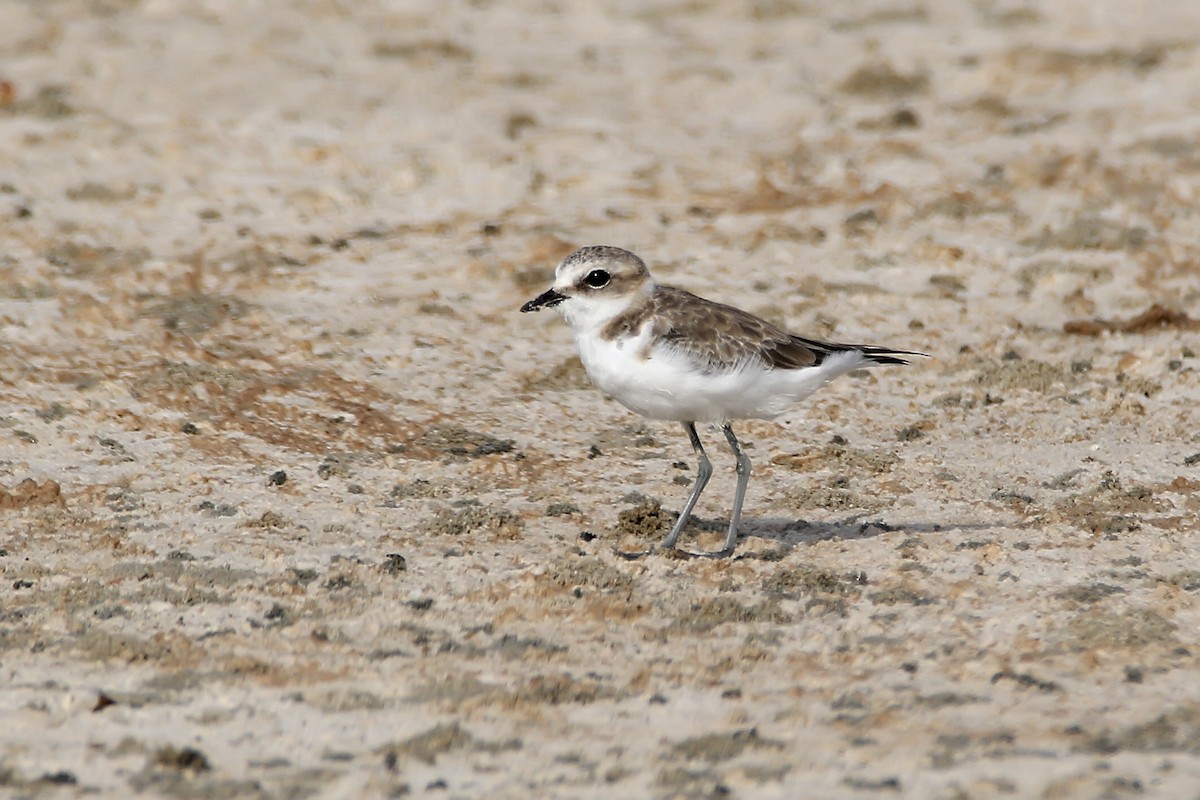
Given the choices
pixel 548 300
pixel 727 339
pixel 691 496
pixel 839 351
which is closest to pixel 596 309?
pixel 548 300

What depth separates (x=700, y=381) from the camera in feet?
19.9

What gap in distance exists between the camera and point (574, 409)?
26.1 ft

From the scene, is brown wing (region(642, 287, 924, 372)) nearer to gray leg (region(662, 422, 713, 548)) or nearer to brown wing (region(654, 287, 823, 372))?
brown wing (region(654, 287, 823, 372))

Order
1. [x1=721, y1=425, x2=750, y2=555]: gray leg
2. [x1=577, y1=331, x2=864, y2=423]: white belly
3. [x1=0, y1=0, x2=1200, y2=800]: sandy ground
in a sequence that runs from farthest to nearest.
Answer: [x1=721, y1=425, x2=750, y2=555]: gray leg, [x1=577, y1=331, x2=864, y2=423]: white belly, [x1=0, y1=0, x2=1200, y2=800]: sandy ground

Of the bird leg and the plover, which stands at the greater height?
the plover

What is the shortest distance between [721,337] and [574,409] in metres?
1.84

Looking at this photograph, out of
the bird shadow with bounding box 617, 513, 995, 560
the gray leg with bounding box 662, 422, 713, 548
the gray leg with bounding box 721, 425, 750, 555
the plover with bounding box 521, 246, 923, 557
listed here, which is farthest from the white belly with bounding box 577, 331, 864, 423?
the bird shadow with bounding box 617, 513, 995, 560

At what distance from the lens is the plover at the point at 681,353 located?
6109 mm

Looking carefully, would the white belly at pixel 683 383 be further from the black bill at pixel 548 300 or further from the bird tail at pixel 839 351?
the black bill at pixel 548 300

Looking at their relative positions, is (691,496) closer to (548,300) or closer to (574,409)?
(548,300)

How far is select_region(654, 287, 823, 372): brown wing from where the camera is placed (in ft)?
20.2

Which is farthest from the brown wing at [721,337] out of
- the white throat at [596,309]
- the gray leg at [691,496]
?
the gray leg at [691,496]

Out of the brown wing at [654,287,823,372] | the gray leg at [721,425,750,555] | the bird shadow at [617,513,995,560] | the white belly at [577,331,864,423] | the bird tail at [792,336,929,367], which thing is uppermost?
the brown wing at [654,287,823,372]

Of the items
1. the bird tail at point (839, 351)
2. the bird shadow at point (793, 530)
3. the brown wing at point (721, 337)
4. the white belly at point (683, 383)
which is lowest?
the bird shadow at point (793, 530)
